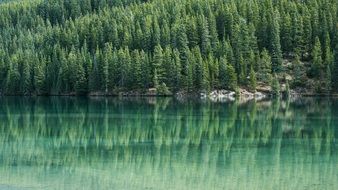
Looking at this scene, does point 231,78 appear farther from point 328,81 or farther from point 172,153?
point 172,153

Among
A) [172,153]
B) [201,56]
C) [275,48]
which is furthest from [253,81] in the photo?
[172,153]

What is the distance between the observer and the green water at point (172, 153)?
34.9 metres

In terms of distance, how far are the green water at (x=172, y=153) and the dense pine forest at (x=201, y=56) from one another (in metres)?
69.3

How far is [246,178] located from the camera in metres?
35.3

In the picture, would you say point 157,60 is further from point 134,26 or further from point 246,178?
point 246,178

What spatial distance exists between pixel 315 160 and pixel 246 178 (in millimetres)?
8419

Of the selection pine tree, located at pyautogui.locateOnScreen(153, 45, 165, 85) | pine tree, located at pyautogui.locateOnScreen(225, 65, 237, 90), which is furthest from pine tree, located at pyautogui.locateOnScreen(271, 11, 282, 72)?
pine tree, located at pyautogui.locateOnScreen(153, 45, 165, 85)

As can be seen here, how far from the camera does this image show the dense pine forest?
14550 cm

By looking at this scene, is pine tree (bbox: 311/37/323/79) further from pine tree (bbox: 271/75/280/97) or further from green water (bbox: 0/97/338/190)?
green water (bbox: 0/97/338/190)

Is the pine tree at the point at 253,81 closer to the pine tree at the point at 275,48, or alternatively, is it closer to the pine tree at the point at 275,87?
the pine tree at the point at 275,87

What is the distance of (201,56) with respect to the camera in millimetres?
158250

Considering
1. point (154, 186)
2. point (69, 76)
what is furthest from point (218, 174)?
point (69, 76)

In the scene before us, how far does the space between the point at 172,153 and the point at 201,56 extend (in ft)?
372

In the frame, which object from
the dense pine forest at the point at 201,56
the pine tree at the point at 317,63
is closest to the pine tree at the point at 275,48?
the dense pine forest at the point at 201,56
